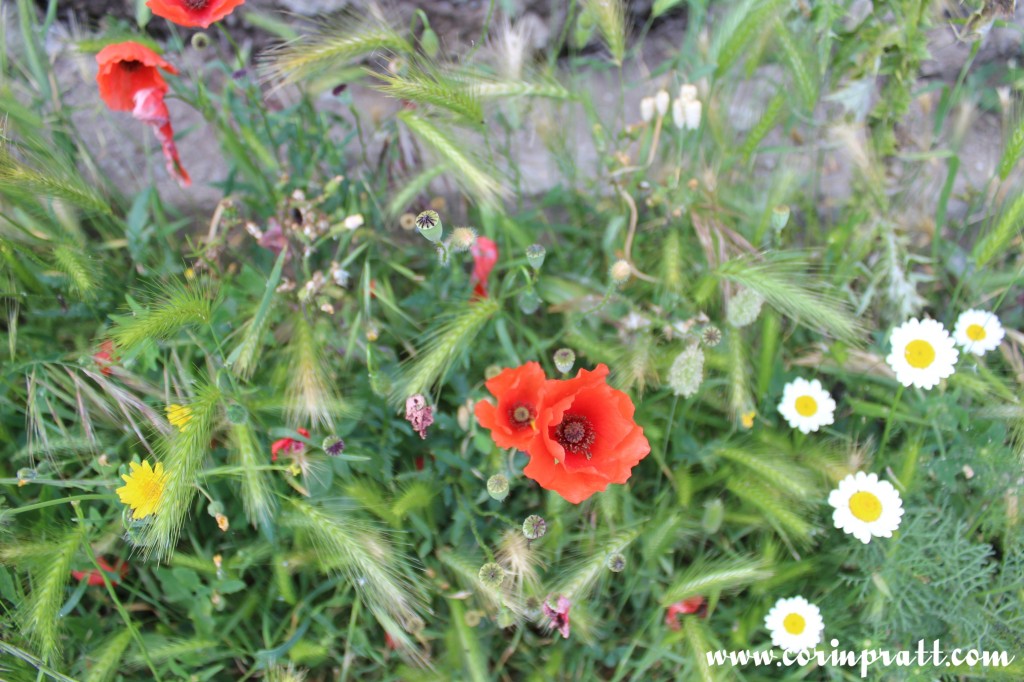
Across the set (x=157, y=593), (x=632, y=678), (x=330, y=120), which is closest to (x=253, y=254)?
(x=330, y=120)

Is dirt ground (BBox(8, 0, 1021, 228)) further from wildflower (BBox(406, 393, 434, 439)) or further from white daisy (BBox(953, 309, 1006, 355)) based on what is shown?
wildflower (BBox(406, 393, 434, 439))

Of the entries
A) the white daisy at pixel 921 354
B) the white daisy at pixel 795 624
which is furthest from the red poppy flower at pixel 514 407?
the white daisy at pixel 921 354

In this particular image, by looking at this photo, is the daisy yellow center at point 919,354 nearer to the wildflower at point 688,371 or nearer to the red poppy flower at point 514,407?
the wildflower at point 688,371

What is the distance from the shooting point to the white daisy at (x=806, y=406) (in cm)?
177

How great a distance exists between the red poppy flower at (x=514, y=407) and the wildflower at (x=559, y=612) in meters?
0.35

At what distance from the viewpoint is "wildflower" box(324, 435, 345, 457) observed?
4.89ft

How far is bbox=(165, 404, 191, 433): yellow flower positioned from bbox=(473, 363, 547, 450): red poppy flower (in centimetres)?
55

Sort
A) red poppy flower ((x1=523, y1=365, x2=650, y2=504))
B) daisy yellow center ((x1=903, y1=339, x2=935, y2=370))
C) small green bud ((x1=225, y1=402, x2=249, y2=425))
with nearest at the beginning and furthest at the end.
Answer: red poppy flower ((x1=523, y1=365, x2=650, y2=504)) → small green bud ((x1=225, y1=402, x2=249, y2=425)) → daisy yellow center ((x1=903, y1=339, x2=935, y2=370))

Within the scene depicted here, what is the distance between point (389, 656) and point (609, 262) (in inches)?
45.3

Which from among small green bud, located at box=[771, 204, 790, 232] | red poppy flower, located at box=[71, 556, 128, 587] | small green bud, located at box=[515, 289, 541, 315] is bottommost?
red poppy flower, located at box=[71, 556, 128, 587]

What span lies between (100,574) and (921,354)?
1.87 metres

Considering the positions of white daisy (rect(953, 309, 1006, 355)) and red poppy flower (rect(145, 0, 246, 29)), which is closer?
red poppy flower (rect(145, 0, 246, 29))

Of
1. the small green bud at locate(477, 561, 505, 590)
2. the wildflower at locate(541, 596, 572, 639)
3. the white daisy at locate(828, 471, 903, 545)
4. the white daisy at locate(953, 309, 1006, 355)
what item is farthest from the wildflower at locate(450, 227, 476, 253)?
the white daisy at locate(953, 309, 1006, 355)

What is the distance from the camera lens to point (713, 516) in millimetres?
1659
